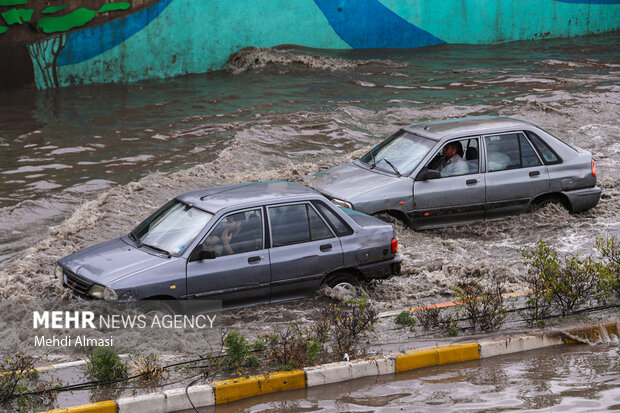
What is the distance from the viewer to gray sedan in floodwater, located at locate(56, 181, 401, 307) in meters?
7.57

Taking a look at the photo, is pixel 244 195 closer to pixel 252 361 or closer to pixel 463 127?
pixel 252 361

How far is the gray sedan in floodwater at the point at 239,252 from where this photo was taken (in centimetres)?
757

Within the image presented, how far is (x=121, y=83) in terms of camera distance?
22453mm

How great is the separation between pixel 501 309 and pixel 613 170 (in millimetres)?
9166

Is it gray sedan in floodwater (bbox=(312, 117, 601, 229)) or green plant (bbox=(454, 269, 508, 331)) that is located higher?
gray sedan in floodwater (bbox=(312, 117, 601, 229))

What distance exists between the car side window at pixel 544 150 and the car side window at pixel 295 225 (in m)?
4.59

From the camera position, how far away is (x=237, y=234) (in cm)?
812

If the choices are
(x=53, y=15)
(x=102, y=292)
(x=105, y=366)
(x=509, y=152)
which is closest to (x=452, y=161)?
(x=509, y=152)

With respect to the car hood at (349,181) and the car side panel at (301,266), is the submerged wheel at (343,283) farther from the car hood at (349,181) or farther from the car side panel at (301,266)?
the car hood at (349,181)

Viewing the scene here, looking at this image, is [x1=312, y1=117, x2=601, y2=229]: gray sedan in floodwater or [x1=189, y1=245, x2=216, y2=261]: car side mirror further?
[x1=312, y1=117, x2=601, y2=229]: gray sedan in floodwater

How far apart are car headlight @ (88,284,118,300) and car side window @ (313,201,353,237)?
2.55 m

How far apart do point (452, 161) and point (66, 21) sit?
47.9ft

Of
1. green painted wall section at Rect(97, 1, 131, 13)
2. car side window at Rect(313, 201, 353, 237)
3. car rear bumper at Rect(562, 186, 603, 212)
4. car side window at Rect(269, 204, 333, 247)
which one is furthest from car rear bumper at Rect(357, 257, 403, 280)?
green painted wall section at Rect(97, 1, 131, 13)

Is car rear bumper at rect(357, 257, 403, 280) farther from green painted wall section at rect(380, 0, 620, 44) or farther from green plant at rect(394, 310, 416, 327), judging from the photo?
green painted wall section at rect(380, 0, 620, 44)
